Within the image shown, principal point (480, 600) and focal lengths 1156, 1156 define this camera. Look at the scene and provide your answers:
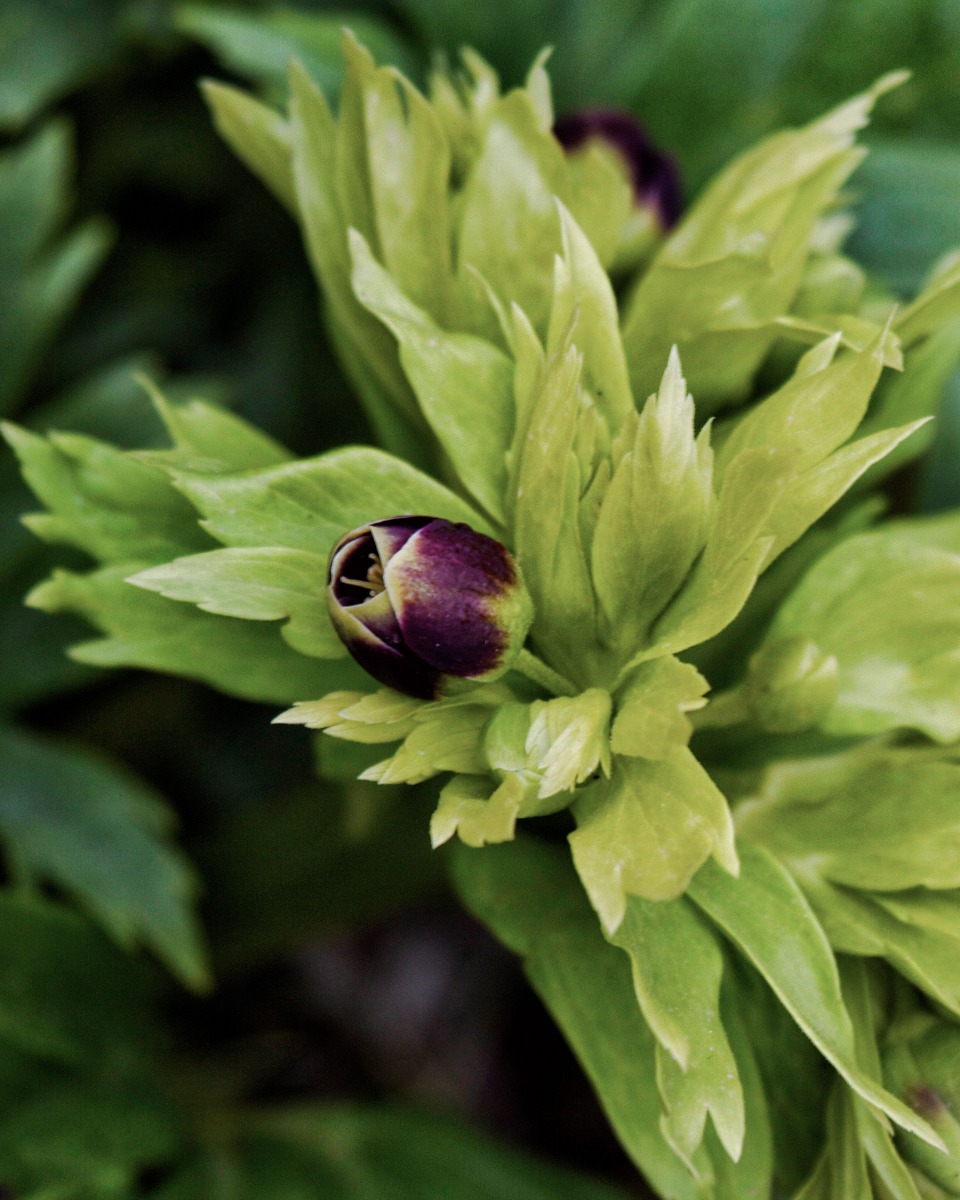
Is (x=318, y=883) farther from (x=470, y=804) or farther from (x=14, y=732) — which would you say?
(x=470, y=804)

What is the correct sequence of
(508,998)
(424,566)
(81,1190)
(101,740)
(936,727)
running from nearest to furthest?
(424,566) → (936,727) → (81,1190) → (101,740) → (508,998)

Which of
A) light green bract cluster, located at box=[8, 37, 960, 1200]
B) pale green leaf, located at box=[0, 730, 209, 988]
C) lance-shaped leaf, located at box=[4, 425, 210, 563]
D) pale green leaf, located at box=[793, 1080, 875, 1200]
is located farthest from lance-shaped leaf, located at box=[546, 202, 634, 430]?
pale green leaf, located at box=[0, 730, 209, 988]

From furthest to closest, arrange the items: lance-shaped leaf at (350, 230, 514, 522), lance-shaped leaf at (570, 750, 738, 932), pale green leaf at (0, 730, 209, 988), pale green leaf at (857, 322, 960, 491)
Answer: pale green leaf at (0, 730, 209, 988)
pale green leaf at (857, 322, 960, 491)
lance-shaped leaf at (350, 230, 514, 522)
lance-shaped leaf at (570, 750, 738, 932)

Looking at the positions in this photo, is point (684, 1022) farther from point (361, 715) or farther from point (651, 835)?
point (361, 715)

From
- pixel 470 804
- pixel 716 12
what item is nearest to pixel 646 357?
pixel 470 804

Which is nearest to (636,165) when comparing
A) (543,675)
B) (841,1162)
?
(543,675)

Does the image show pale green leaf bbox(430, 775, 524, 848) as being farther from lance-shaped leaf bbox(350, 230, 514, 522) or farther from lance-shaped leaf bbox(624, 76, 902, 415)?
lance-shaped leaf bbox(624, 76, 902, 415)

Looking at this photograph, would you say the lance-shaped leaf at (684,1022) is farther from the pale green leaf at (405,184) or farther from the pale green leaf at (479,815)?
the pale green leaf at (405,184)
